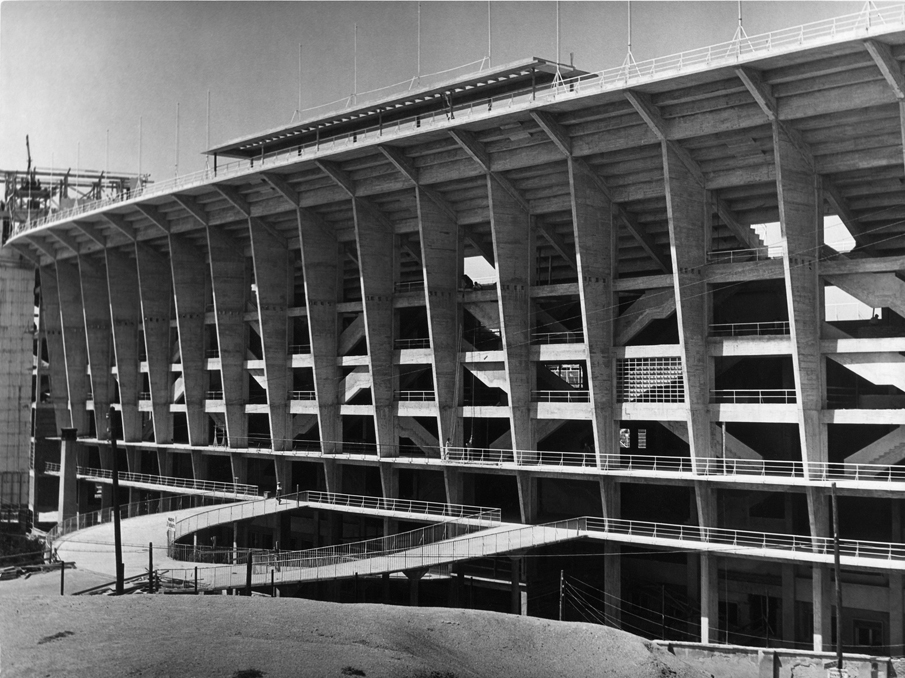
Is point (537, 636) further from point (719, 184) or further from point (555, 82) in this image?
point (555, 82)

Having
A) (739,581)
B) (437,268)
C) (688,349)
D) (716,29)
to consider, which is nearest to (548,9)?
(716,29)

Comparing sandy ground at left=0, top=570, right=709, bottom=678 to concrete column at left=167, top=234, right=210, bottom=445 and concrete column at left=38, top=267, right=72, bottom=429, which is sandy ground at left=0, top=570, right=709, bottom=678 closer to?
concrete column at left=167, top=234, right=210, bottom=445

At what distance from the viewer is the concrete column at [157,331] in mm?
60781

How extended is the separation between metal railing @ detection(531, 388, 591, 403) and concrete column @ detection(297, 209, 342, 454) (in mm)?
11248

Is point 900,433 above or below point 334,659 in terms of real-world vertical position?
above

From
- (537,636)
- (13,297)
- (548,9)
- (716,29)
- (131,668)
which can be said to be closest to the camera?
(131,668)

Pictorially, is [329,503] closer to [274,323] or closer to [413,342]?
[413,342]

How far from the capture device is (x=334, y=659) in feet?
66.9

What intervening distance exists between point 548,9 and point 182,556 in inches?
1019

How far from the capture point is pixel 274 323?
172 ft

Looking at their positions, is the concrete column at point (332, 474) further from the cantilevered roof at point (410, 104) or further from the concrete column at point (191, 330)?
the cantilevered roof at point (410, 104)

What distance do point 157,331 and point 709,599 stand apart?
38.4 m

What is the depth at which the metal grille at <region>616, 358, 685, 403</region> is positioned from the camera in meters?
39.5

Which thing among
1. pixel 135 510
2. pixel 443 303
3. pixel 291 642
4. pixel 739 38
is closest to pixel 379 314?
pixel 443 303
